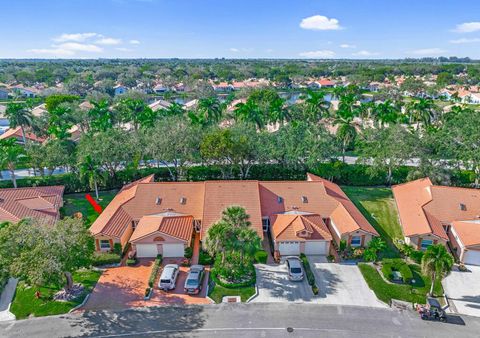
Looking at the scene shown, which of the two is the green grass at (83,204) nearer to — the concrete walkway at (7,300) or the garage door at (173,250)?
the concrete walkway at (7,300)

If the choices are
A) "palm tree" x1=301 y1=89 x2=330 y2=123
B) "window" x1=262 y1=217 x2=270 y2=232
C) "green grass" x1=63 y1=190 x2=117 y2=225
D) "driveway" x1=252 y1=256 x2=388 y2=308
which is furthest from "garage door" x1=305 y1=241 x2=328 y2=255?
"palm tree" x1=301 y1=89 x2=330 y2=123

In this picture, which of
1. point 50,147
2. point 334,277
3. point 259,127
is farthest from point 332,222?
point 50,147

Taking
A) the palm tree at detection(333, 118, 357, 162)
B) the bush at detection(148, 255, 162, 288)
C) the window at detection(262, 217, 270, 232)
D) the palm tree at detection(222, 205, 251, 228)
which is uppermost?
the palm tree at detection(333, 118, 357, 162)

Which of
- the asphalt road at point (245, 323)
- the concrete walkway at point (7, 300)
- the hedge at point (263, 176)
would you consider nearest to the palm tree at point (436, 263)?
the asphalt road at point (245, 323)

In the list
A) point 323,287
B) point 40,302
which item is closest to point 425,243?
point 323,287

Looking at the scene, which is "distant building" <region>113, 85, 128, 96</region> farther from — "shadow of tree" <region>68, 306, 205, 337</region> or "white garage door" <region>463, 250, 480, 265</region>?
"white garage door" <region>463, 250, 480, 265</region>

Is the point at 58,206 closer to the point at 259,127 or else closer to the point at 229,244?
the point at 229,244

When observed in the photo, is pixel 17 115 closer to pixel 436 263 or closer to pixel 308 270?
pixel 308 270
